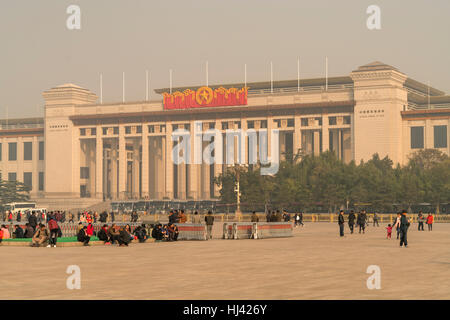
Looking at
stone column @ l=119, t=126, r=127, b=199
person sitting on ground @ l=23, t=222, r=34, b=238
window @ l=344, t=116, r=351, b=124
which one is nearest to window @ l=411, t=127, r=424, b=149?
window @ l=344, t=116, r=351, b=124

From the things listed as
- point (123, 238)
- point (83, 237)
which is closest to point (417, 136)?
point (123, 238)

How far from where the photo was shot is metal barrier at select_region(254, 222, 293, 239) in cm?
4538

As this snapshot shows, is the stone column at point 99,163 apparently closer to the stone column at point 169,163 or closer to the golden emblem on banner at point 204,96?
the stone column at point 169,163

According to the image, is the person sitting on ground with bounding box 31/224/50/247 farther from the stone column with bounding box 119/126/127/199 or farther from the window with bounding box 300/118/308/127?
the stone column with bounding box 119/126/127/199

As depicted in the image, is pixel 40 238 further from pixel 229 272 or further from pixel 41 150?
pixel 41 150

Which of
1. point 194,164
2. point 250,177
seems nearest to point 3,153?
point 194,164

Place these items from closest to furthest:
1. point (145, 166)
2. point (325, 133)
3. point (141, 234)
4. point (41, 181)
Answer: point (141, 234), point (325, 133), point (145, 166), point (41, 181)

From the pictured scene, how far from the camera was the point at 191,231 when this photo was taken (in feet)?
143

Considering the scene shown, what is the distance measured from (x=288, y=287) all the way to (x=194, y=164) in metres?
126

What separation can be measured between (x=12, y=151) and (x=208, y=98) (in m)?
48.7

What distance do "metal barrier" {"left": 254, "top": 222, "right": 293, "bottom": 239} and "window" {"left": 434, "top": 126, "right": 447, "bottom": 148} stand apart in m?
86.6
